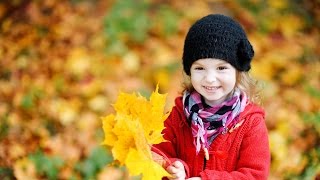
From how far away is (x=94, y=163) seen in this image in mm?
4332

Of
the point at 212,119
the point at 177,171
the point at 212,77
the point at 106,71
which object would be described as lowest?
the point at 106,71

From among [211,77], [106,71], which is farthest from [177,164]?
[106,71]

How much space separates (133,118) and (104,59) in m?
3.21

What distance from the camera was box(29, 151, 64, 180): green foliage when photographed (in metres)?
4.23

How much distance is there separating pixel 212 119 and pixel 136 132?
0.43 metres

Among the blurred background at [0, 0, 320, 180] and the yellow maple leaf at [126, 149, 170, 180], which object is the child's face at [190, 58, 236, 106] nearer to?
the yellow maple leaf at [126, 149, 170, 180]

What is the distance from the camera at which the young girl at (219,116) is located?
99.0 inches

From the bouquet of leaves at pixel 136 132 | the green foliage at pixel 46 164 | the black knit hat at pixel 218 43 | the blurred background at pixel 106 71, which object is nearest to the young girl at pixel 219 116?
the black knit hat at pixel 218 43

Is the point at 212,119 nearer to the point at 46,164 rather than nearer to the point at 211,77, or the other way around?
the point at 211,77

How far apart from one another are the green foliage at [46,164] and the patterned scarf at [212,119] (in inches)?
72.7

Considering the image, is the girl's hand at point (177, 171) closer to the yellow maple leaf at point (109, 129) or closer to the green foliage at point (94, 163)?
the yellow maple leaf at point (109, 129)

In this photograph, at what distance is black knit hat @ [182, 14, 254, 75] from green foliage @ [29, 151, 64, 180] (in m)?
1.92

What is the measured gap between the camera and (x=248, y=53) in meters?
2.57

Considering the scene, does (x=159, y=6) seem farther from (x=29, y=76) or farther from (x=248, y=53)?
(x=248, y=53)
